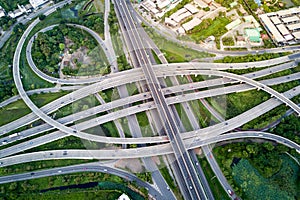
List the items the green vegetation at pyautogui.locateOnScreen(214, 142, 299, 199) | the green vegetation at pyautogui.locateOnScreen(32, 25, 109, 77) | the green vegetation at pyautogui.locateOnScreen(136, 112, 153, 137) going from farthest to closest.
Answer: the green vegetation at pyautogui.locateOnScreen(32, 25, 109, 77), the green vegetation at pyautogui.locateOnScreen(136, 112, 153, 137), the green vegetation at pyautogui.locateOnScreen(214, 142, 299, 199)

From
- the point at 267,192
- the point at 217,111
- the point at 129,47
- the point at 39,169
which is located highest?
the point at 129,47

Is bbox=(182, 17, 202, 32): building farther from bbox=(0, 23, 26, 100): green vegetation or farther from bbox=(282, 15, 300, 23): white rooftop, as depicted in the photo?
bbox=(0, 23, 26, 100): green vegetation

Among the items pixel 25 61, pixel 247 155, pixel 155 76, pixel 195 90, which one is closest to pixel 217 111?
pixel 195 90

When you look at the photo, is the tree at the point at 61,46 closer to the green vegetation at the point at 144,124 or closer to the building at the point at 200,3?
the green vegetation at the point at 144,124

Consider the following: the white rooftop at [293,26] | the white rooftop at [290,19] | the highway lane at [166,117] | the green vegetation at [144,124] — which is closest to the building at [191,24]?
the highway lane at [166,117]

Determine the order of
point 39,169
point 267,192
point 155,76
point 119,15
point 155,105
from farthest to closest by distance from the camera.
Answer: point 119,15 → point 155,76 → point 155,105 → point 39,169 → point 267,192

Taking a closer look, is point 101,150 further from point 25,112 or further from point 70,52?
point 70,52

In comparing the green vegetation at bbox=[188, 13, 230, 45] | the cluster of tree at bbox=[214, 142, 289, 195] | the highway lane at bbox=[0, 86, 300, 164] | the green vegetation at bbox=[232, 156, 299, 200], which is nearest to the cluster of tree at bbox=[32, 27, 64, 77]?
the highway lane at bbox=[0, 86, 300, 164]

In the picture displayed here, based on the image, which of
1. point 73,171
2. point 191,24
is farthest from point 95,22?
point 73,171
